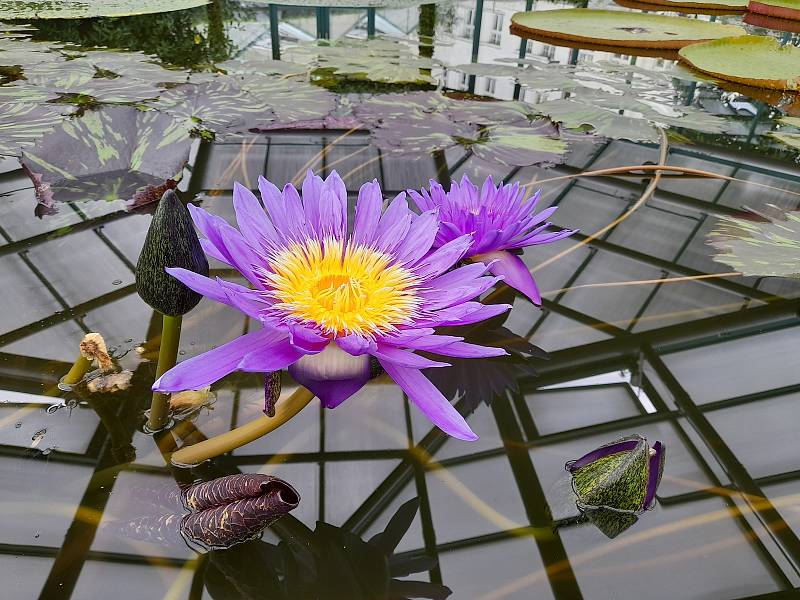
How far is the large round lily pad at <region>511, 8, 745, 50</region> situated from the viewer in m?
3.26

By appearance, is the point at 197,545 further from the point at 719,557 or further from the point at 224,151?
the point at 224,151

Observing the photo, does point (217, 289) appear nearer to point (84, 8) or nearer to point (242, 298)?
point (242, 298)

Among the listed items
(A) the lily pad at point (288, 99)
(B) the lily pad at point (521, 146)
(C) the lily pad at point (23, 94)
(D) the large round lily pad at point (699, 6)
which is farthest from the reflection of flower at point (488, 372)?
(D) the large round lily pad at point (699, 6)

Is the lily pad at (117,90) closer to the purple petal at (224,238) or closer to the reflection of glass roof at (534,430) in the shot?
the reflection of glass roof at (534,430)

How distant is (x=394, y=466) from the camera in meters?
0.87

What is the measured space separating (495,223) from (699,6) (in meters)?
4.29

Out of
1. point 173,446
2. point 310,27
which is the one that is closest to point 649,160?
point 173,446

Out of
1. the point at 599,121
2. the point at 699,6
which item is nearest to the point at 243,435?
the point at 599,121

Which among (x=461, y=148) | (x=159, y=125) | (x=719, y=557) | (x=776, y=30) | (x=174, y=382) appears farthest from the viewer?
(x=776, y=30)

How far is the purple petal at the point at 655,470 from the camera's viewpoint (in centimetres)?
79

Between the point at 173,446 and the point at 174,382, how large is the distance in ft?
0.88

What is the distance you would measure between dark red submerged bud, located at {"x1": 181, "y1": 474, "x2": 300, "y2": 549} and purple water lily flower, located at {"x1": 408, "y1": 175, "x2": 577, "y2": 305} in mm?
565

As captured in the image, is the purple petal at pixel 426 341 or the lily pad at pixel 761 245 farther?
the lily pad at pixel 761 245

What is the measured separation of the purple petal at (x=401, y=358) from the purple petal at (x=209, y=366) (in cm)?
14
